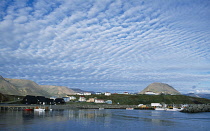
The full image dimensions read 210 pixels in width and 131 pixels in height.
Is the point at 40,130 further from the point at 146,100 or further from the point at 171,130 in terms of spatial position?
the point at 146,100

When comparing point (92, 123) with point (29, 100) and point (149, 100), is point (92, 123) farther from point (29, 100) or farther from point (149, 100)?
point (149, 100)

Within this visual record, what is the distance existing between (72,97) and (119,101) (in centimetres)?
3555

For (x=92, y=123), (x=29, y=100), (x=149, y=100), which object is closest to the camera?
(x=92, y=123)

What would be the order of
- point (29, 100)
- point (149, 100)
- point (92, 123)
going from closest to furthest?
point (92, 123)
point (29, 100)
point (149, 100)

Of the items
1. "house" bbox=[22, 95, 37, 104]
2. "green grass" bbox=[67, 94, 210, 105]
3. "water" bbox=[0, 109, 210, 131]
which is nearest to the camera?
"water" bbox=[0, 109, 210, 131]

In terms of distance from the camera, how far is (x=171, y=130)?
3775 centimetres

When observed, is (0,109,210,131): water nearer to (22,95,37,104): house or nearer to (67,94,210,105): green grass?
(22,95,37,104): house

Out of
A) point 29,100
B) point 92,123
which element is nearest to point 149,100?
point 29,100

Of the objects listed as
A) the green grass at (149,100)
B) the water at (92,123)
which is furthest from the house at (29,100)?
the green grass at (149,100)

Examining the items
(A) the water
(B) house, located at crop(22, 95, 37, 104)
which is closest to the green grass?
(B) house, located at crop(22, 95, 37, 104)

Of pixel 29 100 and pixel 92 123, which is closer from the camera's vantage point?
pixel 92 123

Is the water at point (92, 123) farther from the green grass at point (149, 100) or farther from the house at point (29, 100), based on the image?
the green grass at point (149, 100)

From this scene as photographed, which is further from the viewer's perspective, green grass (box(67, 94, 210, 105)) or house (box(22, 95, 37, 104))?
green grass (box(67, 94, 210, 105))

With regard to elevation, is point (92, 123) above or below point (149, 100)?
above
